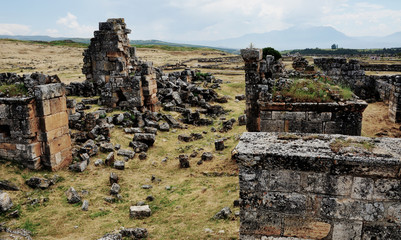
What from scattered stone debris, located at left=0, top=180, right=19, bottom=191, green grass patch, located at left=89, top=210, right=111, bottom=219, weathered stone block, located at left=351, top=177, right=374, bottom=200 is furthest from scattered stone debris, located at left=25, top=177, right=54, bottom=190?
weathered stone block, located at left=351, top=177, right=374, bottom=200

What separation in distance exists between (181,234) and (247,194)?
3.43 m

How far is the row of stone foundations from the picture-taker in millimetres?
9312

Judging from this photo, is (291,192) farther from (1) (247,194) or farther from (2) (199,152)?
(2) (199,152)

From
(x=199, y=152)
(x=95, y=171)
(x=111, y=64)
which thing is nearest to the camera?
(x=95, y=171)

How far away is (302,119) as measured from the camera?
8.18 meters

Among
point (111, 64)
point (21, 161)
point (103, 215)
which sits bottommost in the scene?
point (103, 215)

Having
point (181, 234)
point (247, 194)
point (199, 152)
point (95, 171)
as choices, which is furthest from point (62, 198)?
point (247, 194)

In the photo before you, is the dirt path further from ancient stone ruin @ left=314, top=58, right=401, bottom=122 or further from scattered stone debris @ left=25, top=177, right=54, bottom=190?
scattered stone debris @ left=25, top=177, right=54, bottom=190

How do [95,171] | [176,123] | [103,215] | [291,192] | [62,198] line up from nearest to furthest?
[291,192] < [103,215] < [62,198] < [95,171] < [176,123]

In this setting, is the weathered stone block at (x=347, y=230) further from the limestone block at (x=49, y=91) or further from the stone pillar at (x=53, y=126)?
the limestone block at (x=49, y=91)

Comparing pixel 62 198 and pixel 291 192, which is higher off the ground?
pixel 291 192

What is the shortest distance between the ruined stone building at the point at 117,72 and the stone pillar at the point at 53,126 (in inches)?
223

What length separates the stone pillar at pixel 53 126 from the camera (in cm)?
948

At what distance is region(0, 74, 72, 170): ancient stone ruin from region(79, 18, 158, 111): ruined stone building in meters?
5.86
